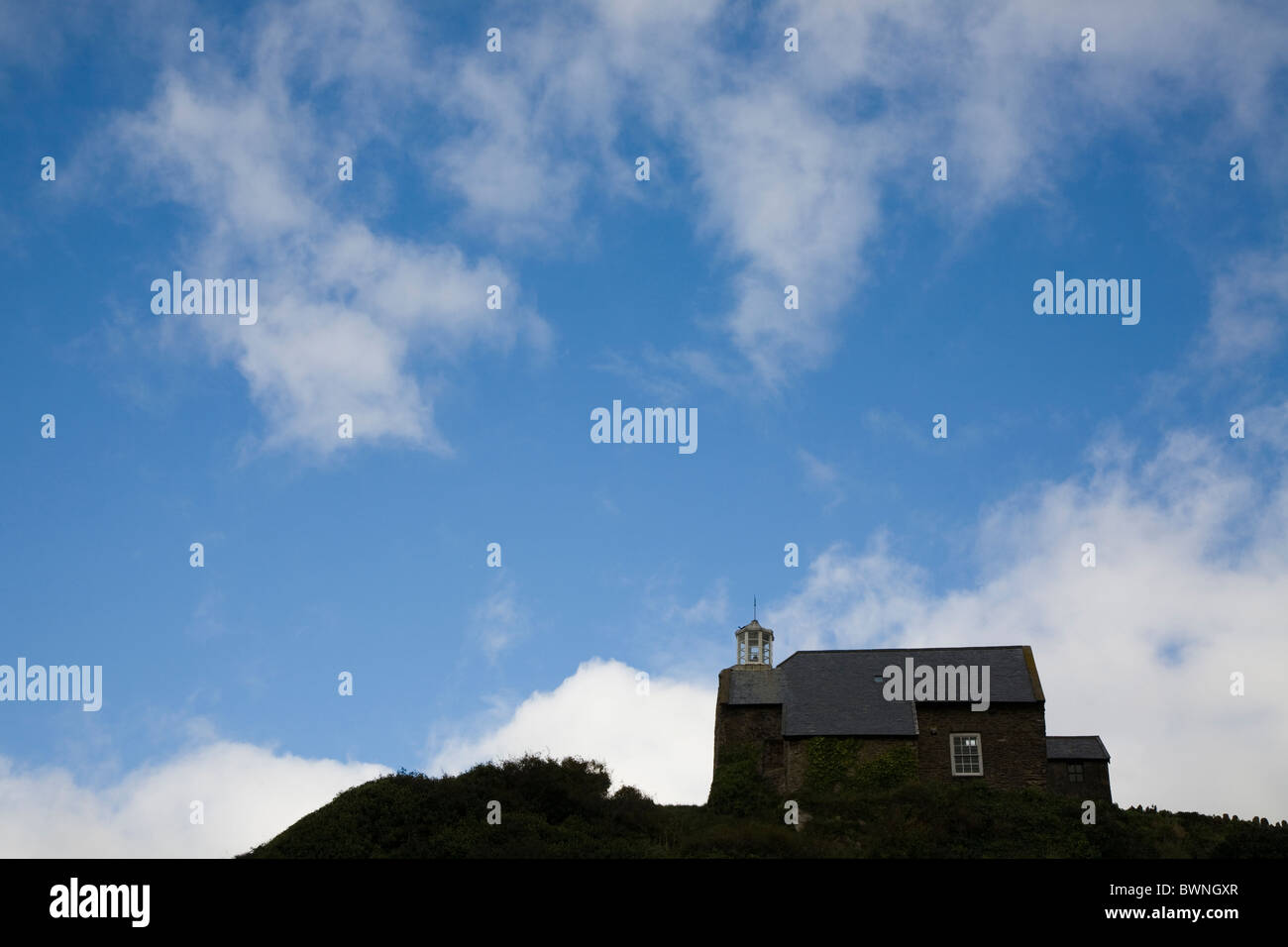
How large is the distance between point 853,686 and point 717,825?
491 inches

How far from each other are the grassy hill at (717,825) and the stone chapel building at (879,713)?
1.79 metres

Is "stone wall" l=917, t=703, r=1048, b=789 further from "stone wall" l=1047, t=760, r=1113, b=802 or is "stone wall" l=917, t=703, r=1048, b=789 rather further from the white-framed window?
"stone wall" l=1047, t=760, r=1113, b=802

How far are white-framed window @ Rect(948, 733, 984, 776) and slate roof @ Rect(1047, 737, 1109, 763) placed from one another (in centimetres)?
1409

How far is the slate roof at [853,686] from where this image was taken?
48.0 m

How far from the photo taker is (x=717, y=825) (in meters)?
41.2

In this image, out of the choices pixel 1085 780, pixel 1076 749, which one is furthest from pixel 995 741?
pixel 1076 749

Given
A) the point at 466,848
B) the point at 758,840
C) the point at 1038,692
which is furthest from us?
the point at 1038,692

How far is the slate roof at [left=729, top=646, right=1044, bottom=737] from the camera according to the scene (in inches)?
1890

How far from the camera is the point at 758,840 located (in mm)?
35719

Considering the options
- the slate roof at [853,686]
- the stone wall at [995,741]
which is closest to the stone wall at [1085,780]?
the slate roof at [853,686]
